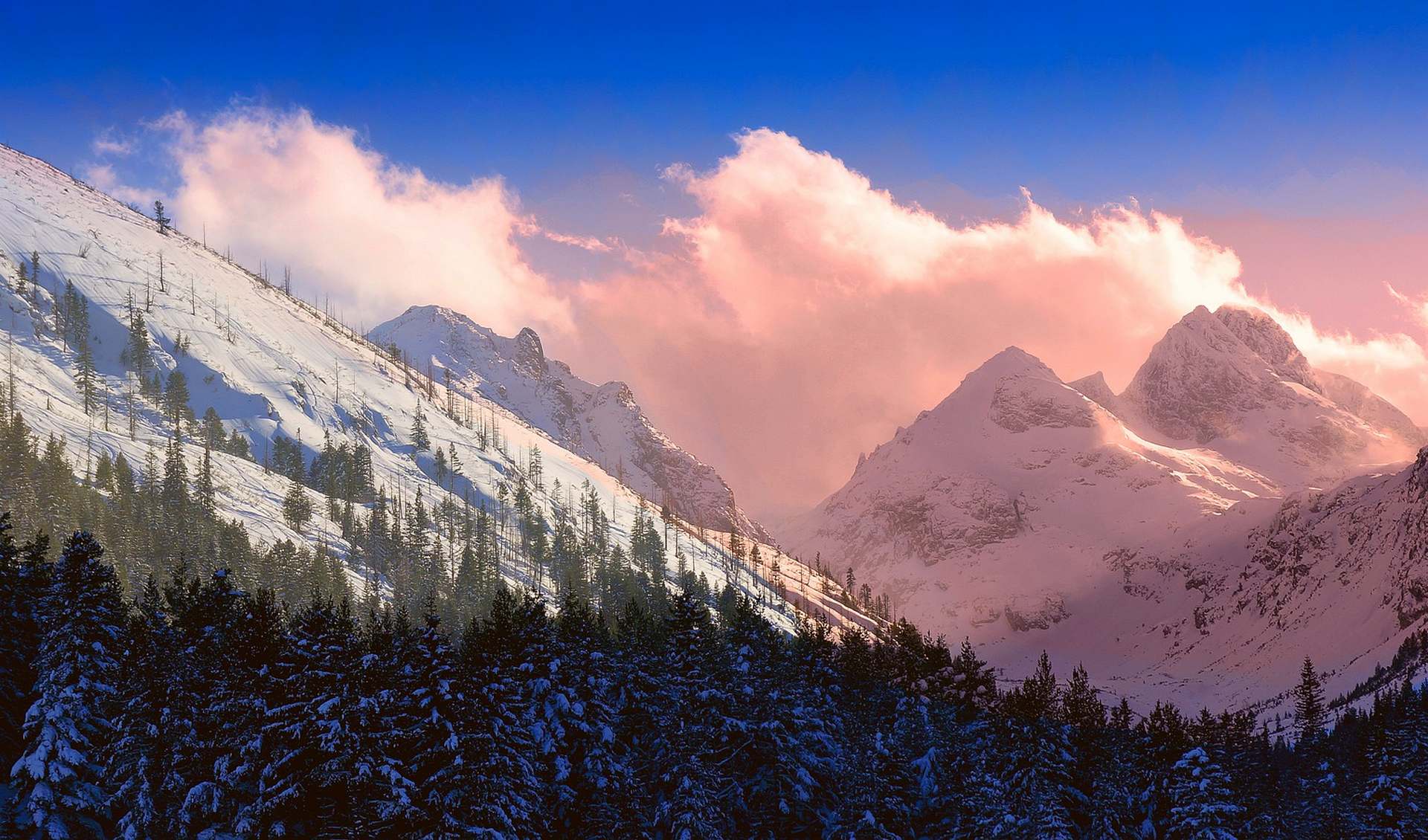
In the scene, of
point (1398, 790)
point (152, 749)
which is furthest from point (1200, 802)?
point (152, 749)

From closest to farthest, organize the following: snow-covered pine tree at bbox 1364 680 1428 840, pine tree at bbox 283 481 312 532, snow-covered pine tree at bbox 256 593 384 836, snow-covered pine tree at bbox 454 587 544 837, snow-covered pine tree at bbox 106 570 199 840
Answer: snow-covered pine tree at bbox 256 593 384 836, snow-covered pine tree at bbox 106 570 199 840, snow-covered pine tree at bbox 454 587 544 837, snow-covered pine tree at bbox 1364 680 1428 840, pine tree at bbox 283 481 312 532

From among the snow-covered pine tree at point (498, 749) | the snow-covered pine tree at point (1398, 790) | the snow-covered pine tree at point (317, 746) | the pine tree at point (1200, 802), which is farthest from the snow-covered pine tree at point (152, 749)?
the snow-covered pine tree at point (1398, 790)

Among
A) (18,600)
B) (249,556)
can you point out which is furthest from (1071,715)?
(249,556)

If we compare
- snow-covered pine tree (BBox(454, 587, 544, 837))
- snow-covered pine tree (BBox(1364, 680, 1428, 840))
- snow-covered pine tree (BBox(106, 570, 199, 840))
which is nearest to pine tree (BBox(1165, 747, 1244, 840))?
snow-covered pine tree (BBox(1364, 680, 1428, 840))

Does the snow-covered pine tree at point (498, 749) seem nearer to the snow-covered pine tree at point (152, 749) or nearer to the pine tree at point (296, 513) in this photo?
the snow-covered pine tree at point (152, 749)

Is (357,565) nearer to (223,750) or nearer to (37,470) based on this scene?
(37,470)

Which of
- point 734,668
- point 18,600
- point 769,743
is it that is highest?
point 18,600

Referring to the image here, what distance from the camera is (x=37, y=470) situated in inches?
5881

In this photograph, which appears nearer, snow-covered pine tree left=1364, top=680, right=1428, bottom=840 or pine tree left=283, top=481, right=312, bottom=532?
snow-covered pine tree left=1364, top=680, right=1428, bottom=840

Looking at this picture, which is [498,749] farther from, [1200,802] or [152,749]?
[1200,802]

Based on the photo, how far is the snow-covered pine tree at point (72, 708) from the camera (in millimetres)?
47969

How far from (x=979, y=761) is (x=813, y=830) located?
12.0 m

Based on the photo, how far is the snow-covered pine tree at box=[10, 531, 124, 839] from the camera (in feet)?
157

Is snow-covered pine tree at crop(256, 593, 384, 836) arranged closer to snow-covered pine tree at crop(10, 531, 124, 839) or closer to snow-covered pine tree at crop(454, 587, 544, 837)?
snow-covered pine tree at crop(454, 587, 544, 837)
